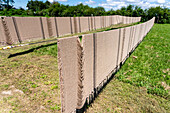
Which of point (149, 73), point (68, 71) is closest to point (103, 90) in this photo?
point (68, 71)

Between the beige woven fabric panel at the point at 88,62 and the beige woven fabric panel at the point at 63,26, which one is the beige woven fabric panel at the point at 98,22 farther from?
the beige woven fabric panel at the point at 88,62

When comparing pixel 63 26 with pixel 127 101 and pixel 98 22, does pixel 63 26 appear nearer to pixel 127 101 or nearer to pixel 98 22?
pixel 98 22

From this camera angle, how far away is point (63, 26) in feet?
46.0

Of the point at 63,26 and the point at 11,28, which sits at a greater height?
the point at 11,28

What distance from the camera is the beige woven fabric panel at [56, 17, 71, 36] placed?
1336 cm

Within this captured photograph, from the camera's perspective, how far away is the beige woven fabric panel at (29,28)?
9445mm

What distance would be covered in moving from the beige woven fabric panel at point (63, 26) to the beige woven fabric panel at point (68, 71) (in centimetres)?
1205

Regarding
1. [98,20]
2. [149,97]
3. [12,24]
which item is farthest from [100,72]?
[98,20]

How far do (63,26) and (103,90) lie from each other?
11947 mm

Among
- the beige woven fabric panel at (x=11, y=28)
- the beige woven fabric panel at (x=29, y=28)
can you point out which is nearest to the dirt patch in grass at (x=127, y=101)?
the beige woven fabric panel at (x=11, y=28)

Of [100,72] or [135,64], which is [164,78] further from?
[100,72]

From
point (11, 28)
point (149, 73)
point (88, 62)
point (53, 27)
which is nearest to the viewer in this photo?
point (88, 62)

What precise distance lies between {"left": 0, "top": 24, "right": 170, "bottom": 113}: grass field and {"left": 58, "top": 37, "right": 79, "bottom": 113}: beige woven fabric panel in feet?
2.78

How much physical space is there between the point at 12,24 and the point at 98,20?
16377 mm
